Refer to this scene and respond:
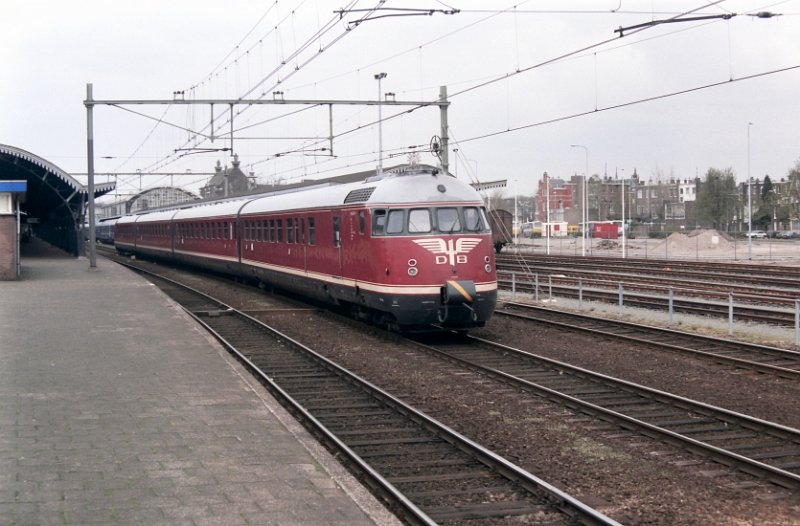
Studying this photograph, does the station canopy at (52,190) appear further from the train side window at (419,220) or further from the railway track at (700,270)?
the train side window at (419,220)

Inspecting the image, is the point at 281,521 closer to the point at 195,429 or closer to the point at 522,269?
the point at 195,429

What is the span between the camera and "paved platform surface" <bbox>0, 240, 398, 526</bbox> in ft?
20.9

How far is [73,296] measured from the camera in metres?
23.8

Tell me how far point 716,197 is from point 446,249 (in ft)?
222

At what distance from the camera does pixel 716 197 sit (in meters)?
77.3

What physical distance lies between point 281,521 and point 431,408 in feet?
15.3

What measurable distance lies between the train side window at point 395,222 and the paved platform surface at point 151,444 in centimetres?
381

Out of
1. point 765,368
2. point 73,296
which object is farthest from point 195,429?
point 73,296

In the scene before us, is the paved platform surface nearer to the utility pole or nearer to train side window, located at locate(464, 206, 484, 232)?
train side window, located at locate(464, 206, 484, 232)

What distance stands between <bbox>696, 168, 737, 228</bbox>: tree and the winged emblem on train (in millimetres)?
66783

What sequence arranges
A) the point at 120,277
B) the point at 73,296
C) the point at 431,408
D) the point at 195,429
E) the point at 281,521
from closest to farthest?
the point at 281,521 < the point at 195,429 < the point at 431,408 < the point at 73,296 < the point at 120,277

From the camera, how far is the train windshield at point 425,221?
52.2ft

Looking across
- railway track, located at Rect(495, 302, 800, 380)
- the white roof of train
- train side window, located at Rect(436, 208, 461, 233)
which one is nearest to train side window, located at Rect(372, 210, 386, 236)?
the white roof of train

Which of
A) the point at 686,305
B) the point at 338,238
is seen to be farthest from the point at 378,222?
the point at 686,305
